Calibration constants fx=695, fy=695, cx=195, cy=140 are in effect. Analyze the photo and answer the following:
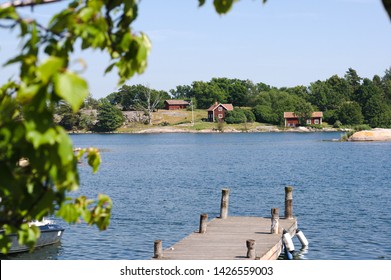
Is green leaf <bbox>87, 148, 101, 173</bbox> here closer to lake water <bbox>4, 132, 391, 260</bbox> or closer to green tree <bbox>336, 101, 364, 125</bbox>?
lake water <bbox>4, 132, 391, 260</bbox>

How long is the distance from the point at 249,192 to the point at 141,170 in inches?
987

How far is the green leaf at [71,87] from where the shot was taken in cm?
335

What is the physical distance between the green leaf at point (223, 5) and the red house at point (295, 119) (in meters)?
191

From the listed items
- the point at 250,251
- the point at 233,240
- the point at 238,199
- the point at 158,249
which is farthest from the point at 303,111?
the point at 158,249

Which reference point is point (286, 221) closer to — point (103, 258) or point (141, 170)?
point (103, 258)

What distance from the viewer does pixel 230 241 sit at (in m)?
25.5

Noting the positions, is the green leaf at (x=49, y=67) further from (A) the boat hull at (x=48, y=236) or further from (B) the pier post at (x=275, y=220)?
(A) the boat hull at (x=48, y=236)

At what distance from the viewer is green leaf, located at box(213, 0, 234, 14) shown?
445 cm

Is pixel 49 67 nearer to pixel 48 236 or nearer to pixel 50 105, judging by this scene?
pixel 50 105

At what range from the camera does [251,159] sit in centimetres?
9112

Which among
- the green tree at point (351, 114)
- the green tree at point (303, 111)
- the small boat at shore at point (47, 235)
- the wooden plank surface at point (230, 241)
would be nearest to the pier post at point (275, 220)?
the wooden plank surface at point (230, 241)

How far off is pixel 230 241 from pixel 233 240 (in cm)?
25

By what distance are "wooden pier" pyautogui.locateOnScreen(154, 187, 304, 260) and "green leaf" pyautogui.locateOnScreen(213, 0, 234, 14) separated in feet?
58.2

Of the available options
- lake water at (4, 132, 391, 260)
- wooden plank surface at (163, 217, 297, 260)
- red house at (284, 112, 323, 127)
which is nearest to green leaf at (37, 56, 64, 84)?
wooden plank surface at (163, 217, 297, 260)
